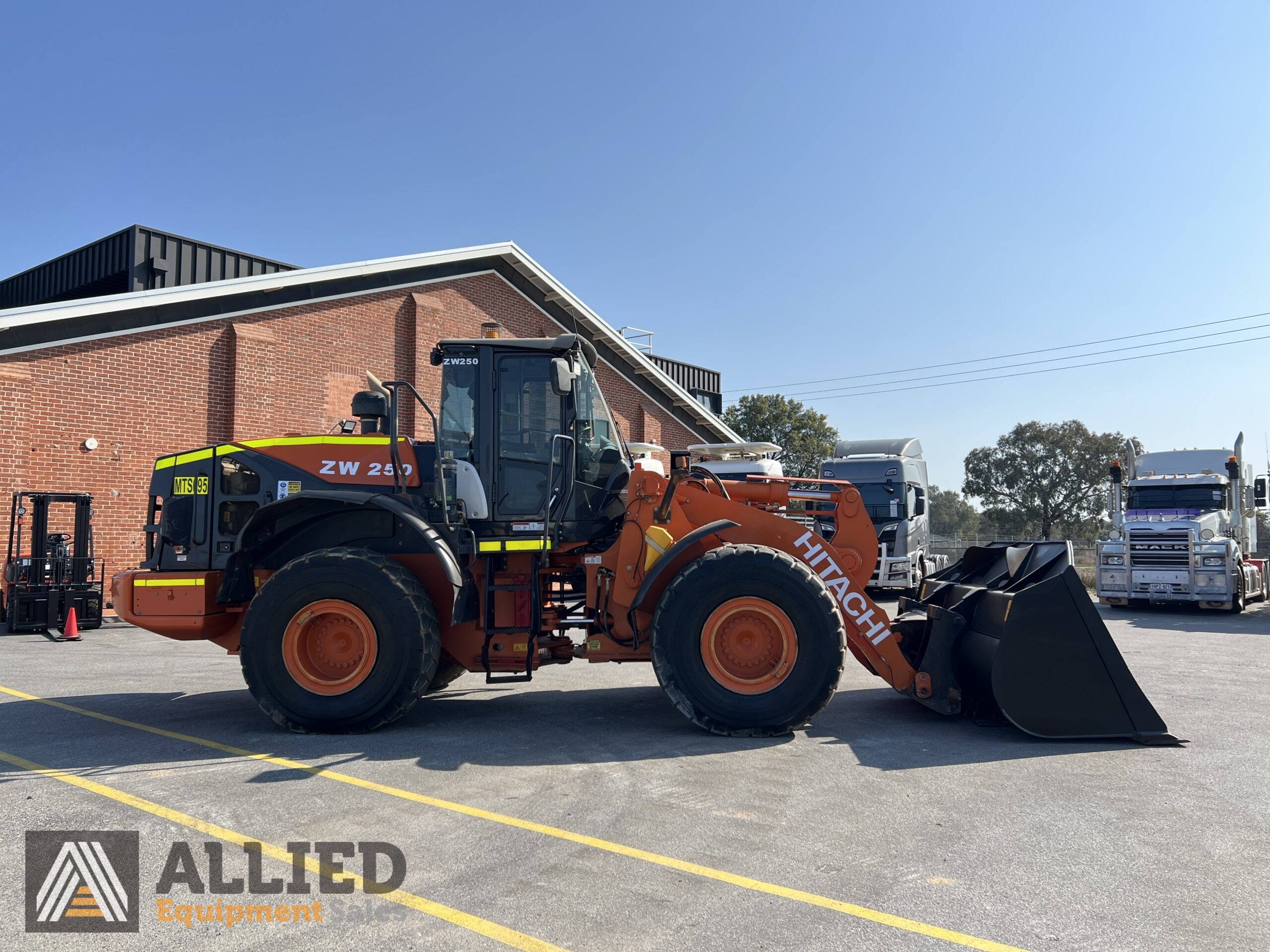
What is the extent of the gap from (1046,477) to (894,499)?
34.5m

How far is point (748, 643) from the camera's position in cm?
648

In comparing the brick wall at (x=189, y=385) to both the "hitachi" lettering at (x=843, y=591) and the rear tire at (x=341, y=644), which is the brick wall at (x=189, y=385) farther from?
the "hitachi" lettering at (x=843, y=591)

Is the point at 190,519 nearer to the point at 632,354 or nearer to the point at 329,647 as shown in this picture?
the point at 329,647

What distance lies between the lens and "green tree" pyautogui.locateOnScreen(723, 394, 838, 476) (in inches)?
1633

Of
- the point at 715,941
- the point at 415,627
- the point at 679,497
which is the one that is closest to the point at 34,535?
the point at 415,627

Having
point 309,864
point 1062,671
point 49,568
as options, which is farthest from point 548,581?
point 49,568

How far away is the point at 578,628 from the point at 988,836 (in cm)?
357

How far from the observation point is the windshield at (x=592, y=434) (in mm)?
7164

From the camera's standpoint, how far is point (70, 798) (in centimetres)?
493

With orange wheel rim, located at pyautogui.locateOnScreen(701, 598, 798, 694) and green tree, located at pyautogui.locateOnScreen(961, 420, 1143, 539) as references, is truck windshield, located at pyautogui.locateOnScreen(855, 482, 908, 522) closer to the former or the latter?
orange wheel rim, located at pyautogui.locateOnScreen(701, 598, 798, 694)

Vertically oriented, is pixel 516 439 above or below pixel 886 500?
above

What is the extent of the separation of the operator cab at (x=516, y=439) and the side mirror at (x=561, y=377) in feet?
0.05

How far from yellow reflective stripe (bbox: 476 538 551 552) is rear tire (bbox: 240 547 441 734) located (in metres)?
0.58

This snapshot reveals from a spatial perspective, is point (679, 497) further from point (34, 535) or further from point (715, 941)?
point (34, 535)
